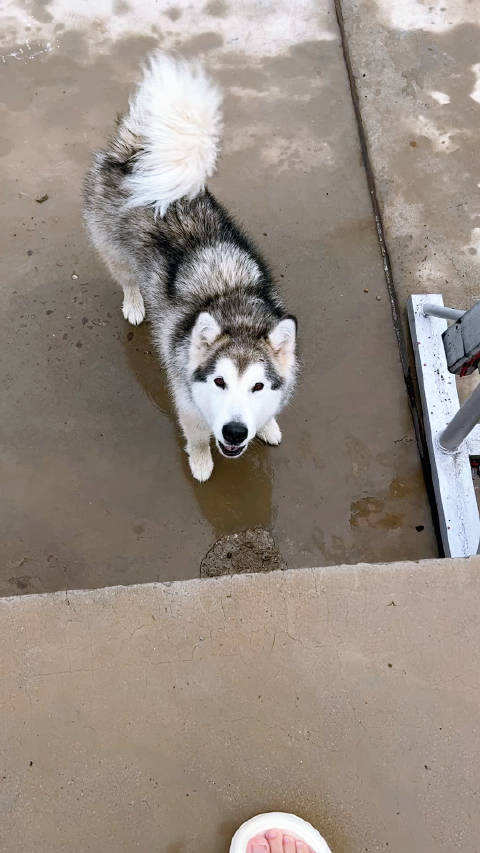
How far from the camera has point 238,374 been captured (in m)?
2.28

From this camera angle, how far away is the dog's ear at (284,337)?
2334mm

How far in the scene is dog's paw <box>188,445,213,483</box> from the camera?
9.78 ft

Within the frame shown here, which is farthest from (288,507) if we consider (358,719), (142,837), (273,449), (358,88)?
(358,88)

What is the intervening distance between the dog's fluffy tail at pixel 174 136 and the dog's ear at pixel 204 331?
79 cm

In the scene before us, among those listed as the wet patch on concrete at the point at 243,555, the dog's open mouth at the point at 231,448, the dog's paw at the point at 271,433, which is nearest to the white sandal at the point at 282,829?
the wet patch on concrete at the point at 243,555

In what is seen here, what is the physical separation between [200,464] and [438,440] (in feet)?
4.12

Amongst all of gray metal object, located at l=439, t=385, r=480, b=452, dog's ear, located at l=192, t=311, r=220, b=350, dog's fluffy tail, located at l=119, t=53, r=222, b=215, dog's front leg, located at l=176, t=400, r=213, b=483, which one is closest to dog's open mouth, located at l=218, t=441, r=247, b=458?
dog's front leg, located at l=176, t=400, r=213, b=483

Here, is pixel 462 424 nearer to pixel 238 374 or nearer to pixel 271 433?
pixel 271 433

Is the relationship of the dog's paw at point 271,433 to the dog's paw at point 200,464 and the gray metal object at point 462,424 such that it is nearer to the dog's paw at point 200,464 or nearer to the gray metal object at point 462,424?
the dog's paw at point 200,464

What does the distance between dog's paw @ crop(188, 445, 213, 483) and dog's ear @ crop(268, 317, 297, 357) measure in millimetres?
764

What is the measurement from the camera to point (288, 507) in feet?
9.73

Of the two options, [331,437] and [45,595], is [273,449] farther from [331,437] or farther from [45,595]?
[45,595]

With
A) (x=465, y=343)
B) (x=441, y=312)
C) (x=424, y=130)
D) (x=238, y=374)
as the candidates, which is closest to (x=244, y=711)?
(x=238, y=374)

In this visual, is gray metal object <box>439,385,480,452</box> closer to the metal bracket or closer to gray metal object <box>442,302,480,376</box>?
the metal bracket
